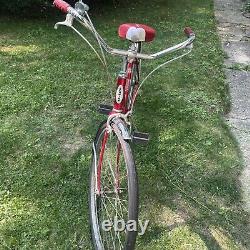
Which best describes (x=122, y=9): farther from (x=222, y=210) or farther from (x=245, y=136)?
(x=222, y=210)

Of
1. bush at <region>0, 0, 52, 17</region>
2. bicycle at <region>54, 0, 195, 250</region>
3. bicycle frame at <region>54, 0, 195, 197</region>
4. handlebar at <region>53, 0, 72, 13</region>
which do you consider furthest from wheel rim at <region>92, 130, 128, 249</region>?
bush at <region>0, 0, 52, 17</region>

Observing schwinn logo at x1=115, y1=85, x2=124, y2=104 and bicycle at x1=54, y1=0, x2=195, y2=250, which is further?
schwinn logo at x1=115, y1=85, x2=124, y2=104

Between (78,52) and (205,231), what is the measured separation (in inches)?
129

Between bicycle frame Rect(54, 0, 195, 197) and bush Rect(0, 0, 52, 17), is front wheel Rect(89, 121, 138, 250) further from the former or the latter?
bush Rect(0, 0, 52, 17)

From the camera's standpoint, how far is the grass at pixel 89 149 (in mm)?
2830

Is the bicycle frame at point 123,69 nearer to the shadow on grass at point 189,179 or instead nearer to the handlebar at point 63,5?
the handlebar at point 63,5

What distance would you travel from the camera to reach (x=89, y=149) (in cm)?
357

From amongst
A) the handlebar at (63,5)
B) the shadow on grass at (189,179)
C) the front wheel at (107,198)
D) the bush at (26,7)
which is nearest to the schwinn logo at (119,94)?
the front wheel at (107,198)

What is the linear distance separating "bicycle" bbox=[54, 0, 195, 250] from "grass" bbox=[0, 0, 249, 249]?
17 centimetres

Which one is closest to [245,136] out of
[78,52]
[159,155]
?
[159,155]

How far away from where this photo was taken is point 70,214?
293cm

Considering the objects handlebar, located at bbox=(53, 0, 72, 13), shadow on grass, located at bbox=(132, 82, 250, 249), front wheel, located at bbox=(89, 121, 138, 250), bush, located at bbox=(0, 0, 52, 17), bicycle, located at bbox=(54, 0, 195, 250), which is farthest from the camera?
bush, located at bbox=(0, 0, 52, 17)

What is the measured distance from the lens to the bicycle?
2.22m

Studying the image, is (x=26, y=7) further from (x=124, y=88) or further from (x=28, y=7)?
(x=124, y=88)
